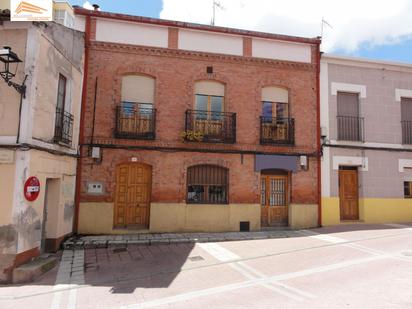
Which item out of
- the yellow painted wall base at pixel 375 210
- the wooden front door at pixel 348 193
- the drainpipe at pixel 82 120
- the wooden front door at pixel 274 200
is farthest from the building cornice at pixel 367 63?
the drainpipe at pixel 82 120

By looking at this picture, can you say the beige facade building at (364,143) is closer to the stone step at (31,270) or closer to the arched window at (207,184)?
the arched window at (207,184)

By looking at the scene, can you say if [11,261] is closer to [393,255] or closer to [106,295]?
[106,295]

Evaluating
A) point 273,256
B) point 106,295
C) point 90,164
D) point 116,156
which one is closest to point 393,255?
point 273,256

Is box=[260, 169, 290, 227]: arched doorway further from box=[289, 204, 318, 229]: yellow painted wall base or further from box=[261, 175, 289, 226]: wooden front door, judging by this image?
box=[289, 204, 318, 229]: yellow painted wall base

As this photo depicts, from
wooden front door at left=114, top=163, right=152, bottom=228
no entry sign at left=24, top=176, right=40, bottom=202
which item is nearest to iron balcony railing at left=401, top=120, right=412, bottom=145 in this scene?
wooden front door at left=114, top=163, right=152, bottom=228

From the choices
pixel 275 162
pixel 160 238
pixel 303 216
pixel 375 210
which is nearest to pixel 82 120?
pixel 160 238

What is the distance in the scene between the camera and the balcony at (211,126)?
36.4ft

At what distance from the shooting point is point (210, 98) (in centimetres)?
1161

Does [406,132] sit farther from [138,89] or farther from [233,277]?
[138,89]

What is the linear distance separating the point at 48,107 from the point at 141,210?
4.57 m

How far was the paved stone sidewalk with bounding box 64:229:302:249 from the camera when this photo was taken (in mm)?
9031

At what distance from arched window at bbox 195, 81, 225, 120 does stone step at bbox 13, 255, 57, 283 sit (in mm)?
6725

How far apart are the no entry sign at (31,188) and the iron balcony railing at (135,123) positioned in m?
3.63

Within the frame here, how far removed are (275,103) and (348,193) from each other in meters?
4.83
